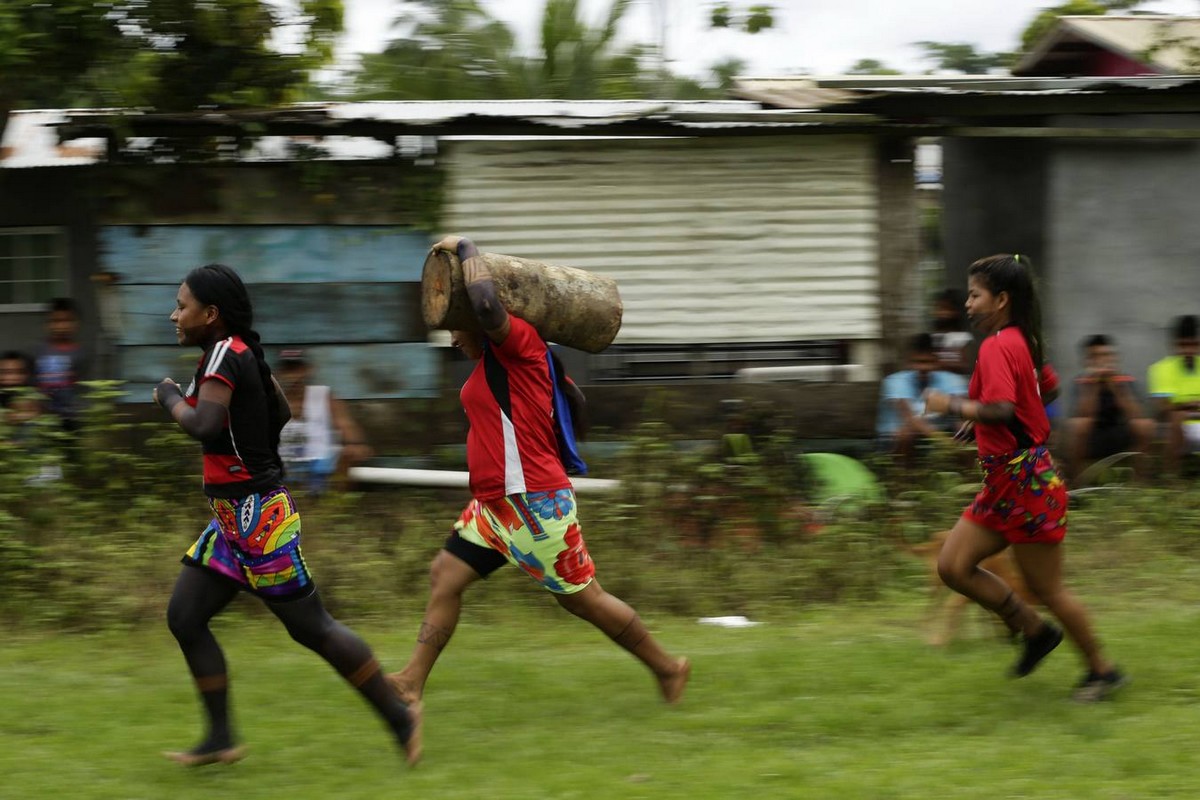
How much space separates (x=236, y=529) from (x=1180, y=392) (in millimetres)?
8156

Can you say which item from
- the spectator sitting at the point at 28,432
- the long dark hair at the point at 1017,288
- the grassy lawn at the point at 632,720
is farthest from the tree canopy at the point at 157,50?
the long dark hair at the point at 1017,288

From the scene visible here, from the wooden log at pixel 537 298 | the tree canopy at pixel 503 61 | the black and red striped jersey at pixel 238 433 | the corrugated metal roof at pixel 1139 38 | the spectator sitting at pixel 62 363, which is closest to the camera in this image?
the black and red striped jersey at pixel 238 433

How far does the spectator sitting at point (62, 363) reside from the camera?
10.4 meters

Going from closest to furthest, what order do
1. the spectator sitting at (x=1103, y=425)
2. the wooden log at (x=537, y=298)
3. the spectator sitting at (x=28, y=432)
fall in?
the wooden log at (x=537, y=298) → the spectator sitting at (x=28, y=432) → the spectator sitting at (x=1103, y=425)

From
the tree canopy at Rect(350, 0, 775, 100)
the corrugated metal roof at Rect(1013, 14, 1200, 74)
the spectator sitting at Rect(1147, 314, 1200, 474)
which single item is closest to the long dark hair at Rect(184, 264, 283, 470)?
the spectator sitting at Rect(1147, 314, 1200, 474)

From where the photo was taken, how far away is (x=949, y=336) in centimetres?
1065

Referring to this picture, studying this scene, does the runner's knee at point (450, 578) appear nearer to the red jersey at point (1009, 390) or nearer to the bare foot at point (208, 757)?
the bare foot at point (208, 757)

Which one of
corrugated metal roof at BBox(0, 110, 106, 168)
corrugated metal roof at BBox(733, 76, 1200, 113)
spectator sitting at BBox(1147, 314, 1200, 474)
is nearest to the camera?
corrugated metal roof at BBox(733, 76, 1200, 113)

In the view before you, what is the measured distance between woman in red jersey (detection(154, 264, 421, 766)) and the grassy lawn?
392mm

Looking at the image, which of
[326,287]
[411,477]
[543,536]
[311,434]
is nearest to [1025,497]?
[543,536]

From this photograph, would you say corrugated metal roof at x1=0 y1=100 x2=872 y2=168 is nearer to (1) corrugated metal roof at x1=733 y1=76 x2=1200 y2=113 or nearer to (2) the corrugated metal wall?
(1) corrugated metal roof at x1=733 y1=76 x2=1200 y2=113

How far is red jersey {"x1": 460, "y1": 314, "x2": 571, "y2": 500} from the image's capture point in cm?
537

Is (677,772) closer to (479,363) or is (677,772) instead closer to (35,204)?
(479,363)

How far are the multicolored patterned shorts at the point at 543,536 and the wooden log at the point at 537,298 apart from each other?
2.19 ft
